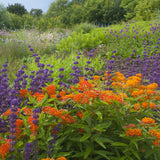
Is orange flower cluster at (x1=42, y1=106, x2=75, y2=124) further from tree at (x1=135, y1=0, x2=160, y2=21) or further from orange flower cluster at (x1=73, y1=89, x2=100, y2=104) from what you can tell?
tree at (x1=135, y1=0, x2=160, y2=21)

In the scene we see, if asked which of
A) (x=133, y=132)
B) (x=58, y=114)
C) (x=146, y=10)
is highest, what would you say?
(x=146, y=10)

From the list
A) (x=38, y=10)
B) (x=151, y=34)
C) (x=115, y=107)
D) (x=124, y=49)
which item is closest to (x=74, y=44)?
(x=124, y=49)

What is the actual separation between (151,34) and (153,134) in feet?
25.8

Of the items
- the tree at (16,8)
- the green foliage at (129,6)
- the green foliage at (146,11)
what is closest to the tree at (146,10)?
the green foliage at (146,11)

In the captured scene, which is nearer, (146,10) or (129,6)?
(146,10)

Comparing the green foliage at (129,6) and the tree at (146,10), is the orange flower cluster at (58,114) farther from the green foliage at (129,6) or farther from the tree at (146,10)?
the green foliage at (129,6)

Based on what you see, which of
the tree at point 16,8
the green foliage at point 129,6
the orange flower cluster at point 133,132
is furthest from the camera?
the tree at point 16,8

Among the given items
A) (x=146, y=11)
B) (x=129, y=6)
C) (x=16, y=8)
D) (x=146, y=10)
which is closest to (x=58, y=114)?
(x=146, y=11)

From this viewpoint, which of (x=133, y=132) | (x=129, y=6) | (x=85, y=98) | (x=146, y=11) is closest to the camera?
(x=133, y=132)

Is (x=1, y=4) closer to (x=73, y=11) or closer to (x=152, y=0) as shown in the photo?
(x=73, y=11)

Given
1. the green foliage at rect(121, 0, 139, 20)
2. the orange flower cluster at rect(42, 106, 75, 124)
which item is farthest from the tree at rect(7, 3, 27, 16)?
the orange flower cluster at rect(42, 106, 75, 124)

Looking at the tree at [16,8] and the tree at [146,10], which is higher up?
the tree at [16,8]

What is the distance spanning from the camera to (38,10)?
141ft

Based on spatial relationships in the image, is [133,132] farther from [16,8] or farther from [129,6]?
[16,8]
